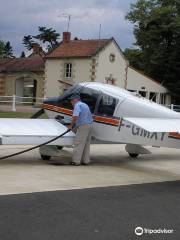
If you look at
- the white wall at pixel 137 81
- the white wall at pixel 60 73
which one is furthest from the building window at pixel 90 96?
the white wall at pixel 137 81

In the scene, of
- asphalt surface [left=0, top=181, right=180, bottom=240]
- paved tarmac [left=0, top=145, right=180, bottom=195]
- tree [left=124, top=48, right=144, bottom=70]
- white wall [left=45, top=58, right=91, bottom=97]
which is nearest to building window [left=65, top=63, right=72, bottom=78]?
white wall [left=45, top=58, right=91, bottom=97]

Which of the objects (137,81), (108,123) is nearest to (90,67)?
(137,81)

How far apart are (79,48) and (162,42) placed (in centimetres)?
1137

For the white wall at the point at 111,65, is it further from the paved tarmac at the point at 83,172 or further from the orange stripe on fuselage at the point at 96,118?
the orange stripe on fuselage at the point at 96,118

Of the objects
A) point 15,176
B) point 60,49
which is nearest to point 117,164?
point 15,176

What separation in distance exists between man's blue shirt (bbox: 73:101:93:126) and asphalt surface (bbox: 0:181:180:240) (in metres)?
3.02

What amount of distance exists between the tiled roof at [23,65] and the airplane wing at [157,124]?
44735 millimetres

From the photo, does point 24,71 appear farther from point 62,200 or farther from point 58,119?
point 62,200

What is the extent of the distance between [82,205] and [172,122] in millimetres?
3760

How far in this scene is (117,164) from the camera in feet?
42.4

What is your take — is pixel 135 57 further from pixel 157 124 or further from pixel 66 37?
pixel 157 124

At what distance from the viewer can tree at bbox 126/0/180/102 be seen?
2233 inches

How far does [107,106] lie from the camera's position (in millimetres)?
12414

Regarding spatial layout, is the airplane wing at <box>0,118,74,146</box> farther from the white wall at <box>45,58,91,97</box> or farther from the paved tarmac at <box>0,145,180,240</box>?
the white wall at <box>45,58,91,97</box>
